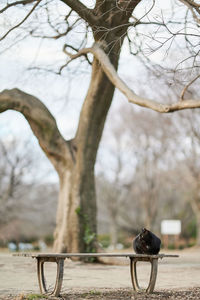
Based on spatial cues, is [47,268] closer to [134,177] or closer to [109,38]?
[109,38]

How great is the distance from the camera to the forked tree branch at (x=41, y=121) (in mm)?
12257

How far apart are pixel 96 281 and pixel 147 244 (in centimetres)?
203

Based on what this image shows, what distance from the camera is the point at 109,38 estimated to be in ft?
40.9

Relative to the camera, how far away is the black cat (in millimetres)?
6949

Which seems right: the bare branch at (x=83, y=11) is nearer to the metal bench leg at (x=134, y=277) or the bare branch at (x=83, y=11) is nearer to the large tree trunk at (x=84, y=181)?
the large tree trunk at (x=84, y=181)

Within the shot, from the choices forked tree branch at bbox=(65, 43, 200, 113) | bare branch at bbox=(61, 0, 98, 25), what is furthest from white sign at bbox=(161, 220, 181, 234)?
bare branch at bbox=(61, 0, 98, 25)

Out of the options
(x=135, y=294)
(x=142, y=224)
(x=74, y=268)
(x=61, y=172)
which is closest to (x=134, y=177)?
(x=142, y=224)

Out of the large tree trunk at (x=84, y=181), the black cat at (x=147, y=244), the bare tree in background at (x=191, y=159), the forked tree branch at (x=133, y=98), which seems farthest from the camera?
the bare tree in background at (x=191, y=159)

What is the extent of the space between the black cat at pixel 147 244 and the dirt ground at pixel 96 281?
1.99ft

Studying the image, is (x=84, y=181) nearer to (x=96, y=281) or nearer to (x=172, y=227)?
(x=96, y=281)

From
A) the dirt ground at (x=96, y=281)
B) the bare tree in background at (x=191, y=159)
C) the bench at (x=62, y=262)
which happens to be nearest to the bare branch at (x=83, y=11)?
the dirt ground at (x=96, y=281)

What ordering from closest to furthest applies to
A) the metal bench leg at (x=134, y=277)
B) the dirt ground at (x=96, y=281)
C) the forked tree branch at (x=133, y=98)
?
the dirt ground at (x=96, y=281), the metal bench leg at (x=134, y=277), the forked tree branch at (x=133, y=98)

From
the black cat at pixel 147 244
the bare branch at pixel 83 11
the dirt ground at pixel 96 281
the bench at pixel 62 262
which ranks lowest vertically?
the dirt ground at pixel 96 281

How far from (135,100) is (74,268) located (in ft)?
13.5
